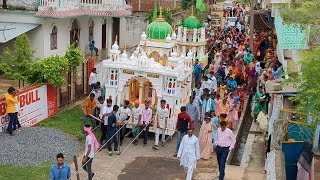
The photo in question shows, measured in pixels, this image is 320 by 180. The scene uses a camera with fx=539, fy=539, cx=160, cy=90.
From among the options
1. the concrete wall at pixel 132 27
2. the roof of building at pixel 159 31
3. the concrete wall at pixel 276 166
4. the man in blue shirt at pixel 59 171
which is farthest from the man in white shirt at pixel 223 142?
the concrete wall at pixel 132 27

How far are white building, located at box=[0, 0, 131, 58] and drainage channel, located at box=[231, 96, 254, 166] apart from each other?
9.74 metres

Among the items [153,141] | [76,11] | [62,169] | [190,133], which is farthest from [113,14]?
[62,169]

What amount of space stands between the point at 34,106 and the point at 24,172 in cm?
421

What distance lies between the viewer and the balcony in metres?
Answer: 24.1

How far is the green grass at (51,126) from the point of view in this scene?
1209 cm

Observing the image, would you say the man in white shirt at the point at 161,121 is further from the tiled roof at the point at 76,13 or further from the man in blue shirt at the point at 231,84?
the tiled roof at the point at 76,13

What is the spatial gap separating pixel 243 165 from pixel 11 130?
6203mm

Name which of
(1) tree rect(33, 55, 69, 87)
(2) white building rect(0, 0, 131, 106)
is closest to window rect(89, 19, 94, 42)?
(2) white building rect(0, 0, 131, 106)

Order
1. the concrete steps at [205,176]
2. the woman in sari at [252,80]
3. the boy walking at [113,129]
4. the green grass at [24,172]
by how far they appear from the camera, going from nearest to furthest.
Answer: the green grass at [24,172], the concrete steps at [205,176], the boy walking at [113,129], the woman in sari at [252,80]

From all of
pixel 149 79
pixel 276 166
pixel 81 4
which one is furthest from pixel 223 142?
pixel 81 4

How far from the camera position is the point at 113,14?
27.9 meters

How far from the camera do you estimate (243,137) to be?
17.6m

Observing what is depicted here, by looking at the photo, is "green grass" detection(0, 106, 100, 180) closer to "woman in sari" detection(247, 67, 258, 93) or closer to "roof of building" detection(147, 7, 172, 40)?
"roof of building" detection(147, 7, 172, 40)

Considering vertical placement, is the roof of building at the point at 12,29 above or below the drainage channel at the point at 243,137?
above
